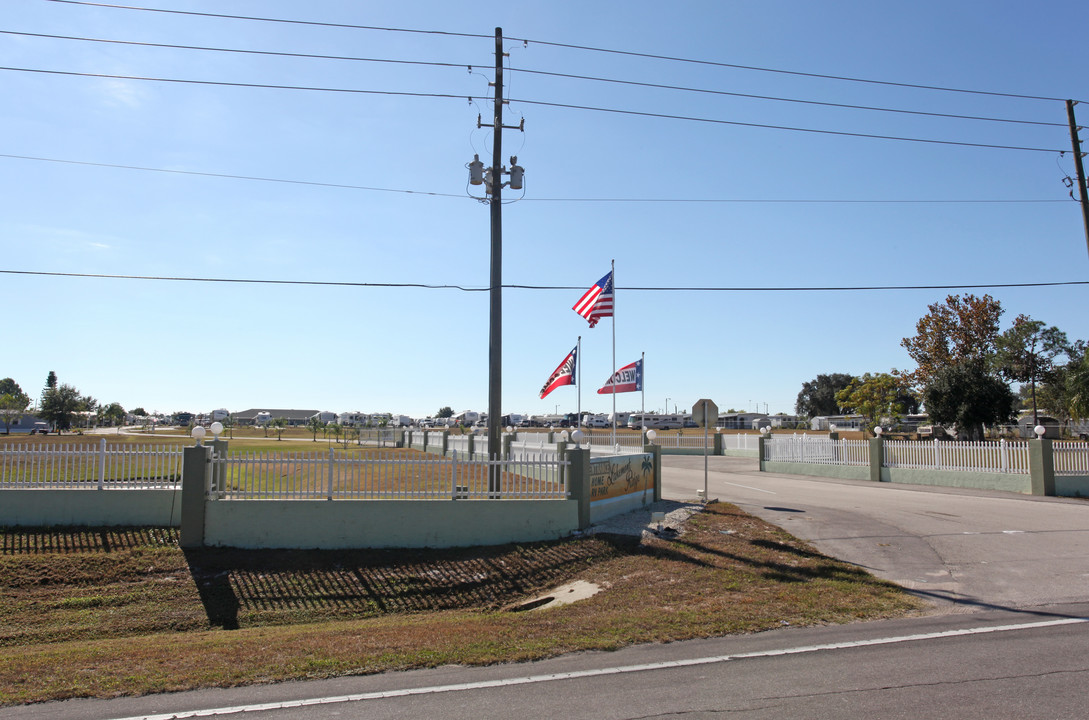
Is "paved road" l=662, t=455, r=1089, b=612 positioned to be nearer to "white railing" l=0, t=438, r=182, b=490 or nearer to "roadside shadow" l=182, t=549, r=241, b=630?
"roadside shadow" l=182, t=549, r=241, b=630

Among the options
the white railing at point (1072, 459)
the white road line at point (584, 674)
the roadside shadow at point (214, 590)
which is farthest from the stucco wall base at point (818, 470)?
the roadside shadow at point (214, 590)

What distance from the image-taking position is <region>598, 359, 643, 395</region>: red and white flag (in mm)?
23938

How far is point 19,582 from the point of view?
34.1 ft

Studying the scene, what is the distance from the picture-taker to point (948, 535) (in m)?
12.8

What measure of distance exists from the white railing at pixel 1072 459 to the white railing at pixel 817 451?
6.45 meters

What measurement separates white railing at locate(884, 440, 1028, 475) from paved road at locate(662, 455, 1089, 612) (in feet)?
4.01

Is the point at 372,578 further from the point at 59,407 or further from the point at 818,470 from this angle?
Result: the point at 59,407

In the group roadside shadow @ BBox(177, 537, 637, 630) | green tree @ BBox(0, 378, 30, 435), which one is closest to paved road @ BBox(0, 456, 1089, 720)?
roadside shadow @ BBox(177, 537, 637, 630)

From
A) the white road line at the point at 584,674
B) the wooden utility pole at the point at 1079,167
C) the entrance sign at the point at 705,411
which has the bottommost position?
the white road line at the point at 584,674

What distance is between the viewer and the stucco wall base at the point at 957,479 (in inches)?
782

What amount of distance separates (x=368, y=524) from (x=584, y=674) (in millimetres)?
7135

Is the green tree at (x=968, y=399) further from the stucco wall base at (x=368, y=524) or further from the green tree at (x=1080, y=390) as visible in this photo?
the stucco wall base at (x=368, y=524)

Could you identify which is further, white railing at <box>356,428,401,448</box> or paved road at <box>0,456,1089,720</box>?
white railing at <box>356,428,401,448</box>

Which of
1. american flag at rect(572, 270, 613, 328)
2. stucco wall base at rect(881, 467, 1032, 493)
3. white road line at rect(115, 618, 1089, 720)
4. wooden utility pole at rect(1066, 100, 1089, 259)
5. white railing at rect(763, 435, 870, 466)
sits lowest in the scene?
white road line at rect(115, 618, 1089, 720)
